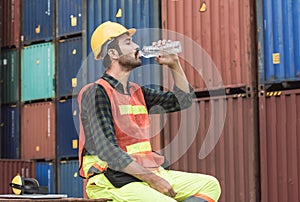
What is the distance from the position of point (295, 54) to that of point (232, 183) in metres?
2.53

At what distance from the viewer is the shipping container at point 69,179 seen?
1752 centimetres

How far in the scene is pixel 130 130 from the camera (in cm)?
558

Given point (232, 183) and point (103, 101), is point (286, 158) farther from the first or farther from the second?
point (103, 101)

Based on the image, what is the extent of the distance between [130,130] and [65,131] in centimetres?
1297

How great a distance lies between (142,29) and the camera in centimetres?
1577

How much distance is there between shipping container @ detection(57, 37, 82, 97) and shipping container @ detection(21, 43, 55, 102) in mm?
280

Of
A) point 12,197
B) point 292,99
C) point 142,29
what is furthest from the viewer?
point 142,29

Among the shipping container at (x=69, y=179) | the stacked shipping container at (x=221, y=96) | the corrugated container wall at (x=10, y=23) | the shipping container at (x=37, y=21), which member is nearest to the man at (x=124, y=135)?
the stacked shipping container at (x=221, y=96)

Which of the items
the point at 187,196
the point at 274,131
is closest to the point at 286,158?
the point at 274,131

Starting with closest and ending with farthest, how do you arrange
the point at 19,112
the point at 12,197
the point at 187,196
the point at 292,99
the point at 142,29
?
the point at 12,197 → the point at 187,196 → the point at 292,99 → the point at 142,29 → the point at 19,112

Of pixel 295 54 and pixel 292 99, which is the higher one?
pixel 295 54

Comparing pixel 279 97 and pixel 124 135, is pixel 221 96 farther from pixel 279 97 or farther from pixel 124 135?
pixel 124 135

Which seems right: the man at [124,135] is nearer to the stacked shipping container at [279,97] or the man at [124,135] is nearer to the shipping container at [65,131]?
the stacked shipping container at [279,97]

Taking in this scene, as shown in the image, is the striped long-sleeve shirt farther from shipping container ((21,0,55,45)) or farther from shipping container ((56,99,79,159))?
shipping container ((21,0,55,45))
